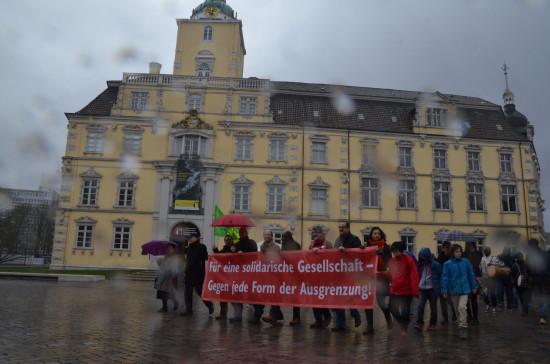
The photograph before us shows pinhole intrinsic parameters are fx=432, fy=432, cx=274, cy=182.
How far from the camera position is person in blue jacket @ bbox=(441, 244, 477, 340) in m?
8.83

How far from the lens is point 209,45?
41250 millimetres

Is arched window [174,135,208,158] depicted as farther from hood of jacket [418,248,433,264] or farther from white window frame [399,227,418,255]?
hood of jacket [418,248,433,264]

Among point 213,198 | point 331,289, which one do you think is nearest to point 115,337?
point 331,289

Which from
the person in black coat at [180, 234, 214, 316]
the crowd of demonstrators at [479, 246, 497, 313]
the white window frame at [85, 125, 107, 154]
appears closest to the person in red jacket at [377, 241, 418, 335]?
the person in black coat at [180, 234, 214, 316]

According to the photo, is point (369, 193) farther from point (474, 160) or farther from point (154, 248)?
point (154, 248)

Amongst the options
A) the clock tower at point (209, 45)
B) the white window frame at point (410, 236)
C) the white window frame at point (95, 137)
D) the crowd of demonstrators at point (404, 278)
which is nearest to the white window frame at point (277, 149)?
the clock tower at point (209, 45)

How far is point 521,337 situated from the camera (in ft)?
28.0

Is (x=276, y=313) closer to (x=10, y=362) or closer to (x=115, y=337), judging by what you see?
(x=115, y=337)

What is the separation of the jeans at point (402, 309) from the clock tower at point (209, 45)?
1350 inches

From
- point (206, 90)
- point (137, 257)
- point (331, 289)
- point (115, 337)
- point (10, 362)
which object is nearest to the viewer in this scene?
point (10, 362)

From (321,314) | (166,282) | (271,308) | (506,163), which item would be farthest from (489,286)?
(506,163)

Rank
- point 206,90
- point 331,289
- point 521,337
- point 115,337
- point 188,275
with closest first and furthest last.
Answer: point 115,337
point 521,337
point 331,289
point 188,275
point 206,90

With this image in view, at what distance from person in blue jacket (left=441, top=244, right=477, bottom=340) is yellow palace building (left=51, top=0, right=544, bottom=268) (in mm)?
23675

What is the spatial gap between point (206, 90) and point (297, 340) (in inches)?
1177
